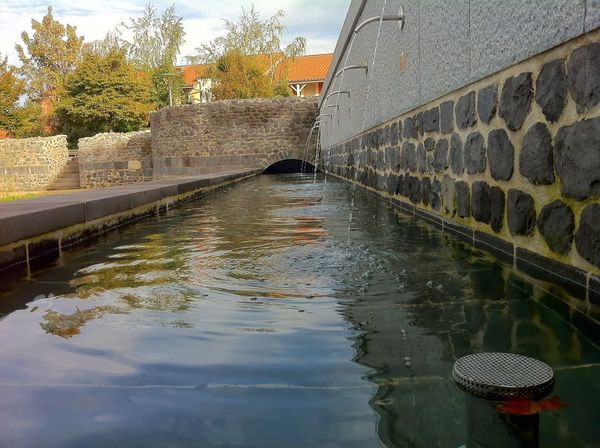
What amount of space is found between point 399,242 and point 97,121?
92.8 ft

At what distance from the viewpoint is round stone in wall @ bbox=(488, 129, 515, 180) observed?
2.50 m

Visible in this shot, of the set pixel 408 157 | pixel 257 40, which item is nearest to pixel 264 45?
pixel 257 40

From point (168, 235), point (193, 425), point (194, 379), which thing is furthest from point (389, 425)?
point (168, 235)

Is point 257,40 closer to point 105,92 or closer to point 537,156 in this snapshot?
point 105,92

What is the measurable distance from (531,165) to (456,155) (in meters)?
1.18

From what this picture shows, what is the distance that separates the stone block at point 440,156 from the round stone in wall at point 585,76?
1756 millimetres

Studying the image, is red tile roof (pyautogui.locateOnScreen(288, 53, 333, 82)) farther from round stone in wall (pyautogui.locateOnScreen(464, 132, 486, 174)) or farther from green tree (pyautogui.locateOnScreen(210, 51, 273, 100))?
round stone in wall (pyautogui.locateOnScreen(464, 132, 486, 174))

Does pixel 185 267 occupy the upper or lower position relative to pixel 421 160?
lower

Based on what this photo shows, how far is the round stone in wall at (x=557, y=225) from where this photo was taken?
195 cm

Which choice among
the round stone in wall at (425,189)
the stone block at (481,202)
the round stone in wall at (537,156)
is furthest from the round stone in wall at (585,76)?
the round stone in wall at (425,189)

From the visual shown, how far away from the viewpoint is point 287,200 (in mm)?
6902

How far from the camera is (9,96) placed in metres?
27.5

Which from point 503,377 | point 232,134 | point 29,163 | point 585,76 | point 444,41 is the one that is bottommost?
point 503,377

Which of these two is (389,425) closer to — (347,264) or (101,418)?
(101,418)
